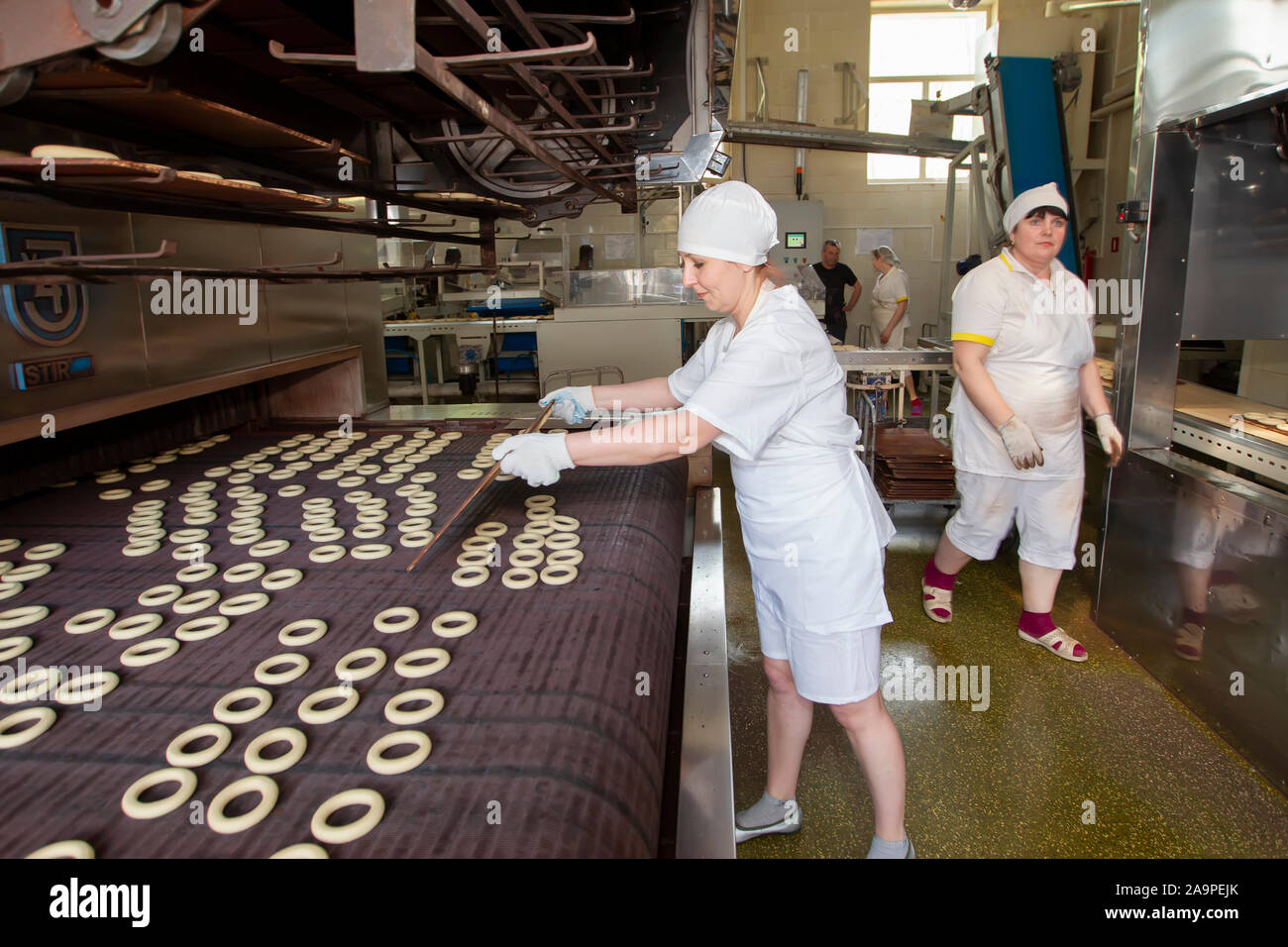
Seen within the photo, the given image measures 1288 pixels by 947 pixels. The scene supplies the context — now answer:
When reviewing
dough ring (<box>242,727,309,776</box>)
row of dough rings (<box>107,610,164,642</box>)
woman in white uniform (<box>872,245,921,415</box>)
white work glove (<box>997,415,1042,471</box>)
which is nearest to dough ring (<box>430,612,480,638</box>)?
dough ring (<box>242,727,309,776</box>)

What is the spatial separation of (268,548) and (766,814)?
155 centimetres

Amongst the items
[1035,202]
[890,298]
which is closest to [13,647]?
[1035,202]

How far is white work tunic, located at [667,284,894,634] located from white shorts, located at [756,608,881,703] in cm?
3

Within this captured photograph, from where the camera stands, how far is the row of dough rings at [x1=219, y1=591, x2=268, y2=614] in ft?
5.21

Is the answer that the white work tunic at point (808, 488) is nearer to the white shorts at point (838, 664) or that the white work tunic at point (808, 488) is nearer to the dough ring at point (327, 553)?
the white shorts at point (838, 664)

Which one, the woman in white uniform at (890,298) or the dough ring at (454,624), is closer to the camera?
the dough ring at (454,624)

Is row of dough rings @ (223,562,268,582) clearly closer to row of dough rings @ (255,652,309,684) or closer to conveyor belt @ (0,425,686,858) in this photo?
conveyor belt @ (0,425,686,858)

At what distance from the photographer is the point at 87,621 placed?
153 centimetres

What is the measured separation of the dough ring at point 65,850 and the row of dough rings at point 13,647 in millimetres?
606

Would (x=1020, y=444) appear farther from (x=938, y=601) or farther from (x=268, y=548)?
(x=268, y=548)

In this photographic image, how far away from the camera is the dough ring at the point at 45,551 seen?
5.98 feet

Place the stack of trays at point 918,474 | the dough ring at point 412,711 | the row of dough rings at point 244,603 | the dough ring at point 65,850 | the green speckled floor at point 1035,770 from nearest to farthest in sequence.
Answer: the dough ring at point 65,850 → the dough ring at point 412,711 → the row of dough rings at point 244,603 → the green speckled floor at point 1035,770 → the stack of trays at point 918,474

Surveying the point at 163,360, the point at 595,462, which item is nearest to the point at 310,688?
the point at 595,462

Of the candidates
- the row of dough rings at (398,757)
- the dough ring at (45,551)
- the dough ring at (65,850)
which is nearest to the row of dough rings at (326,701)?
the row of dough rings at (398,757)
